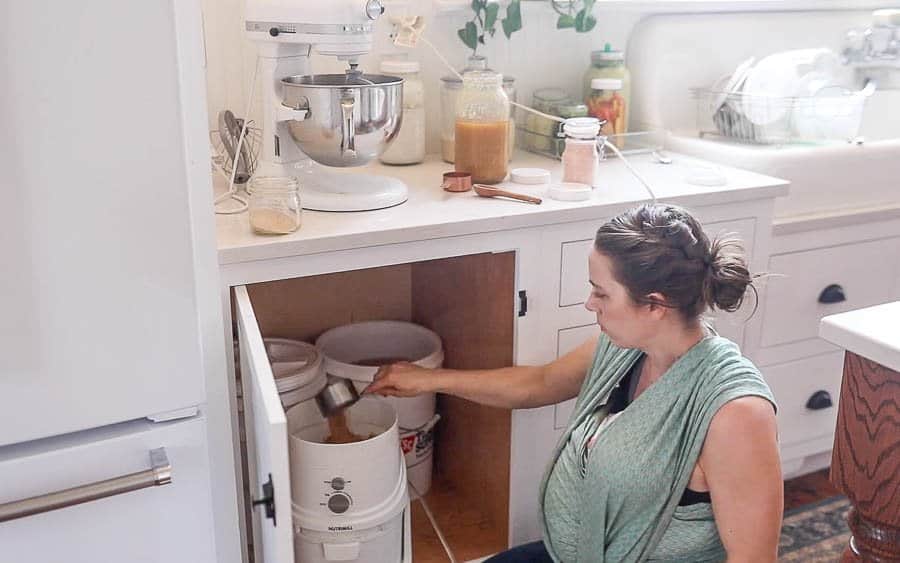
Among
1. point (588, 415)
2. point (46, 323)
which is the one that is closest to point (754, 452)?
point (588, 415)

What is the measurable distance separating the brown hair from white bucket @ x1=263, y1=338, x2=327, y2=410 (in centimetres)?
64

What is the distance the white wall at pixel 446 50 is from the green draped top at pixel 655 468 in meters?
0.88

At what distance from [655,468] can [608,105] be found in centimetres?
99

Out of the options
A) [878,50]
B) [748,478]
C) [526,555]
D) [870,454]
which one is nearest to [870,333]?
[870,454]

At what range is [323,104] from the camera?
52.7 inches

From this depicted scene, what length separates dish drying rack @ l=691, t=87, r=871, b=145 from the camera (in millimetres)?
1926

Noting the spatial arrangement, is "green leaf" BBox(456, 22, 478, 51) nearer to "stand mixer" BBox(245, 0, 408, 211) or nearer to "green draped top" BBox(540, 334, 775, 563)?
"stand mixer" BBox(245, 0, 408, 211)

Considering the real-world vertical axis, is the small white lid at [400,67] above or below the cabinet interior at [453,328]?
above

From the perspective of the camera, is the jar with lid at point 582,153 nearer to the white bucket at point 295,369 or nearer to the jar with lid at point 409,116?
the jar with lid at point 409,116

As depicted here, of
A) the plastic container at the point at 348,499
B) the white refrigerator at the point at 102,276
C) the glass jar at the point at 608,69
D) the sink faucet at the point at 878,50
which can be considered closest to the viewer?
the white refrigerator at the point at 102,276

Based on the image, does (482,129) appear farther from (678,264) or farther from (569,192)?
(678,264)

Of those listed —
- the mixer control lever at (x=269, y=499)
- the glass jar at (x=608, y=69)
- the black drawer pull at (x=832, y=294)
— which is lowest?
the black drawer pull at (x=832, y=294)

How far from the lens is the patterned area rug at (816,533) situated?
1.88 metres

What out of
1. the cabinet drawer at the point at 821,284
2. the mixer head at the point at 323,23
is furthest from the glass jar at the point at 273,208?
the cabinet drawer at the point at 821,284
